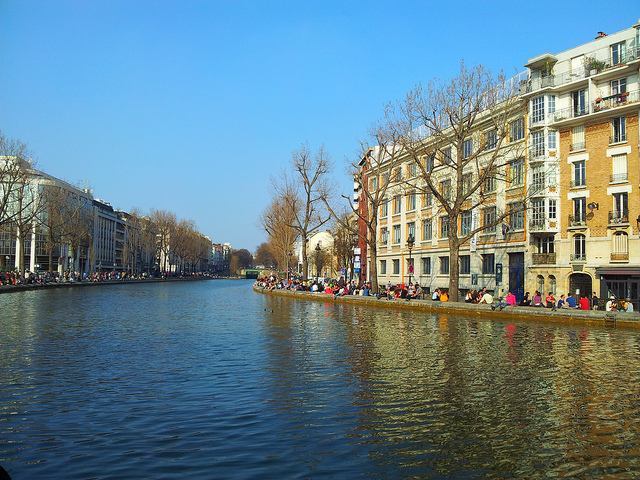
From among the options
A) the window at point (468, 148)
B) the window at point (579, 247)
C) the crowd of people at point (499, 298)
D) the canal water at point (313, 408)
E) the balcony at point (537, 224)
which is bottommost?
the canal water at point (313, 408)

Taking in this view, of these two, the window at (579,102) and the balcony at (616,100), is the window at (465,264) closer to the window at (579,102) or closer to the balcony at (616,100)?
the window at (579,102)

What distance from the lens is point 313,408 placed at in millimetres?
11133

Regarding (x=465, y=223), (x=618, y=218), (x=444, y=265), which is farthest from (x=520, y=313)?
(x=444, y=265)

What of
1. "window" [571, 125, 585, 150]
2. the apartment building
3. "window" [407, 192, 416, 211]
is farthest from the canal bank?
"window" [407, 192, 416, 211]

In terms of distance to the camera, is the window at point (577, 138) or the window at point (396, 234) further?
the window at point (396, 234)

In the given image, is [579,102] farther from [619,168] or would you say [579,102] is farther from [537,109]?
[619,168]

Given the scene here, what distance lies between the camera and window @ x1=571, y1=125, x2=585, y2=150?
44.9m

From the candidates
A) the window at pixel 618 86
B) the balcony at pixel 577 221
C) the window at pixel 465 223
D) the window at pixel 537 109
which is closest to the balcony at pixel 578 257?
the balcony at pixel 577 221

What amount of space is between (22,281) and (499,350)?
6195 centimetres

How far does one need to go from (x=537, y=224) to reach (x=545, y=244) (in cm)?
182

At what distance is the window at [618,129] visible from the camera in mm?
41906

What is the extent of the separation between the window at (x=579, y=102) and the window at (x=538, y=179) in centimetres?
483

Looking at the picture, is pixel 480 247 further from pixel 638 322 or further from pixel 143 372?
pixel 143 372

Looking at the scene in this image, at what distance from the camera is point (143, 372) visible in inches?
571
